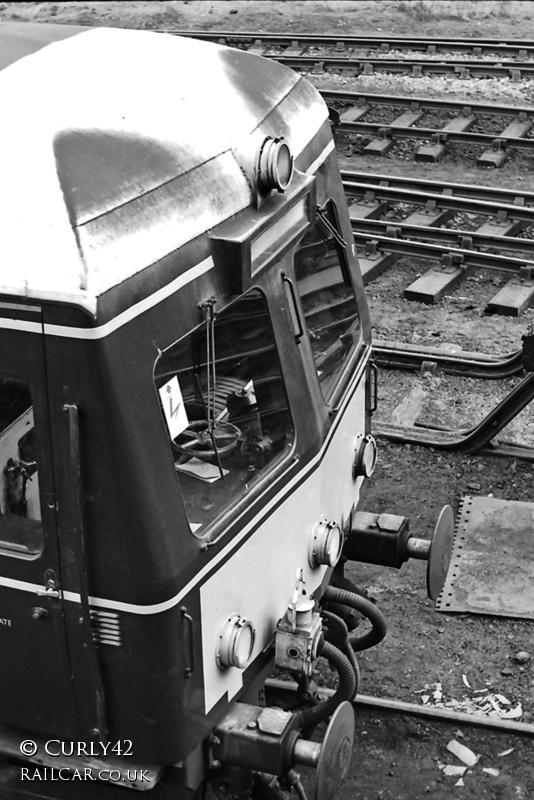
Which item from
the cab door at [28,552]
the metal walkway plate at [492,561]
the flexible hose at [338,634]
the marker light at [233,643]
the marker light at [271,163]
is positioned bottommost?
the metal walkway plate at [492,561]

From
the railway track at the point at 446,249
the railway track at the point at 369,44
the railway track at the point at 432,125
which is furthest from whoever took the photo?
the railway track at the point at 369,44

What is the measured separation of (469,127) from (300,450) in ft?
30.2

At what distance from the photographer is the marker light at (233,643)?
3.83m

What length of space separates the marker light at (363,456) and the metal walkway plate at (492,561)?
1.25 meters

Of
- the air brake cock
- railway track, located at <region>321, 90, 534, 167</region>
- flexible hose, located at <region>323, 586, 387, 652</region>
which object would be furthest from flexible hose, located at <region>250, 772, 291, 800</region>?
railway track, located at <region>321, 90, 534, 167</region>

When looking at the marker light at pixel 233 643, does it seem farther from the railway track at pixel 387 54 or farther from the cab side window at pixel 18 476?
the railway track at pixel 387 54

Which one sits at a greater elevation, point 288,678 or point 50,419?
point 50,419

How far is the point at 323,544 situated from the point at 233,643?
83 cm

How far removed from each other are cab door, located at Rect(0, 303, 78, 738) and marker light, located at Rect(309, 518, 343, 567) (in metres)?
1.28

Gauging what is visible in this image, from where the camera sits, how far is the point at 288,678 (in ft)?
18.1

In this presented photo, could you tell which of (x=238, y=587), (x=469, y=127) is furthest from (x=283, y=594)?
(x=469, y=127)

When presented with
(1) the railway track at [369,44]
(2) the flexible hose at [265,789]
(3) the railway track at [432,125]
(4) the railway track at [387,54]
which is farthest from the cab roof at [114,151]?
(1) the railway track at [369,44]

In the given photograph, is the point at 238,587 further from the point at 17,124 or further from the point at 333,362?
the point at 17,124

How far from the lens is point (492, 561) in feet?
21.2
